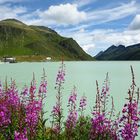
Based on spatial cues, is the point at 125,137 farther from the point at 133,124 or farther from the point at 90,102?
the point at 90,102

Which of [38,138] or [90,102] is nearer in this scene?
[38,138]

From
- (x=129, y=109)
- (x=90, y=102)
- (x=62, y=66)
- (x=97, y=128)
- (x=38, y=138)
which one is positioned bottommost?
(x=90, y=102)

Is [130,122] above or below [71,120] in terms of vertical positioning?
above

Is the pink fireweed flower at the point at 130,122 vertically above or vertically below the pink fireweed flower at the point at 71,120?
above

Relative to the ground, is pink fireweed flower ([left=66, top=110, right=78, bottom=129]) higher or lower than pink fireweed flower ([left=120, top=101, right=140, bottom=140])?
lower

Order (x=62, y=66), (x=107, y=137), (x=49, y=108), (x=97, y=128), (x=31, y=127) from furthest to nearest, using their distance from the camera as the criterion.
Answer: (x=49, y=108) < (x=62, y=66) < (x=107, y=137) < (x=97, y=128) < (x=31, y=127)

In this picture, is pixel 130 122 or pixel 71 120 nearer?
pixel 130 122

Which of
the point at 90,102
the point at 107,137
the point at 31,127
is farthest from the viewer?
the point at 90,102

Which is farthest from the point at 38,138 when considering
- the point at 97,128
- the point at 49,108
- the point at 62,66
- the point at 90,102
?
the point at 90,102

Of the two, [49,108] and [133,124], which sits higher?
[133,124]

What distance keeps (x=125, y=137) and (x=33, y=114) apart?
2479 millimetres

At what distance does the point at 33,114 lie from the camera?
831 centimetres

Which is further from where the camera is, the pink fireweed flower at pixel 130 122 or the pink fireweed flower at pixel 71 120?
the pink fireweed flower at pixel 71 120

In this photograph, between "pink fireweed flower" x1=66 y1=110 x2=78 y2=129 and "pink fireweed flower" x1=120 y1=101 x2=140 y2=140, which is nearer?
"pink fireweed flower" x1=120 y1=101 x2=140 y2=140
